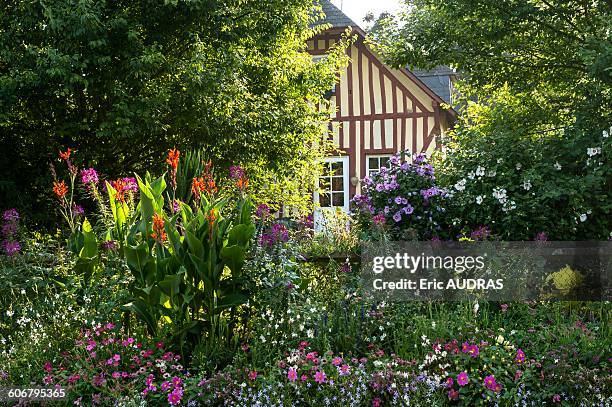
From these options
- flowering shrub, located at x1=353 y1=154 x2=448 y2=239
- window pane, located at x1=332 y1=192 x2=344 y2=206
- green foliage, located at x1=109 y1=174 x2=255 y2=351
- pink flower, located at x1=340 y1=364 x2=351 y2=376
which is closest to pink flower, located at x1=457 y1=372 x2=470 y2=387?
pink flower, located at x1=340 y1=364 x2=351 y2=376

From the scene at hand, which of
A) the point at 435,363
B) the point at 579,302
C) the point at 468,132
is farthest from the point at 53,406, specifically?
the point at 468,132

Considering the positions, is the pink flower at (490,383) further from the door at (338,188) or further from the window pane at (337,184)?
the window pane at (337,184)

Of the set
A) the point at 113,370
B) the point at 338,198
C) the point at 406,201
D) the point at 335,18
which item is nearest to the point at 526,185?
the point at 406,201

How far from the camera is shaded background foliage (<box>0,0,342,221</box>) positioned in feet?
23.4

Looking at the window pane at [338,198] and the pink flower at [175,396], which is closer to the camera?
the pink flower at [175,396]

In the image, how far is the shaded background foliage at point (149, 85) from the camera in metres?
7.12

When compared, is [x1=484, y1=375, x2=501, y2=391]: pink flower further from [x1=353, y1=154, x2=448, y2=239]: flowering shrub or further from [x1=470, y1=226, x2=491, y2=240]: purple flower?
[x1=353, y1=154, x2=448, y2=239]: flowering shrub

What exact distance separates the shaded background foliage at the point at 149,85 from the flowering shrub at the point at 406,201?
9.14ft

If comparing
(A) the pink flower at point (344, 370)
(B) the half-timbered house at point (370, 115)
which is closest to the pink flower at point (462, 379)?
(A) the pink flower at point (344, 370)

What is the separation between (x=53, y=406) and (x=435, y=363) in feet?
7.03

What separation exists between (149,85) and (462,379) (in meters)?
5.79

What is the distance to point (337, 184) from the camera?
45.6 ft

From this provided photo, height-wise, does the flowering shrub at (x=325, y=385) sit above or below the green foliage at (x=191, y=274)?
below

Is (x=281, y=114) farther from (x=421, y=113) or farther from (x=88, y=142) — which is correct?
(x=421, y=113)
